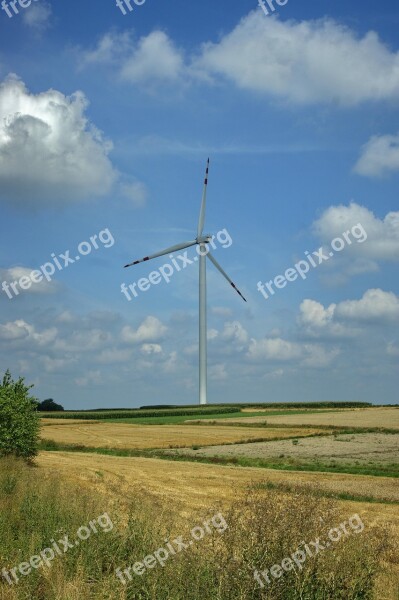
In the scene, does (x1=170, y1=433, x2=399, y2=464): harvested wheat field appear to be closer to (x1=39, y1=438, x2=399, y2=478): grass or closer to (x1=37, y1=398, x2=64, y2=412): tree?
(x1=39, y1=438, x2=399, y2=478): grass

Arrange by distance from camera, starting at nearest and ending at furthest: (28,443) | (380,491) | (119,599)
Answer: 1. (119,599)
2. (380,491)
3. (28,443)

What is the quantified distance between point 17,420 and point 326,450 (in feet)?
79.0

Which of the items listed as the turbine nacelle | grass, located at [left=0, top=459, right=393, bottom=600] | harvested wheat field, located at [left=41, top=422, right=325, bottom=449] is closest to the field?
grass, located at [left=0, top=459, right=393, bottom=600]

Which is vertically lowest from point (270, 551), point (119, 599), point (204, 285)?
point (119, 599)

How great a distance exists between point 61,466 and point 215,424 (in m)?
50.3

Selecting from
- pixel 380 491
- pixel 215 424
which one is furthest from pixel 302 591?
pixel 215 424

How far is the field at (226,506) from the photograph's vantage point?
10.6m

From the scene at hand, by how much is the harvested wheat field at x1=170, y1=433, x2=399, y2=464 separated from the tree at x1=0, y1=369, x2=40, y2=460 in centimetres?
1460

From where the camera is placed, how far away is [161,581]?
36.0 ft

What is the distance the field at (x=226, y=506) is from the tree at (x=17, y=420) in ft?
5.41

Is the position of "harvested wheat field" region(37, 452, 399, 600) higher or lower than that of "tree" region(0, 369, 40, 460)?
lower

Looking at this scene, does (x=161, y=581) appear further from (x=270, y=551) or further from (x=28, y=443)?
(x=28, y=443)

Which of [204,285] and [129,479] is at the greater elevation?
[204,285]

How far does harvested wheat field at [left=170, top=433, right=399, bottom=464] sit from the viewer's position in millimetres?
43438
